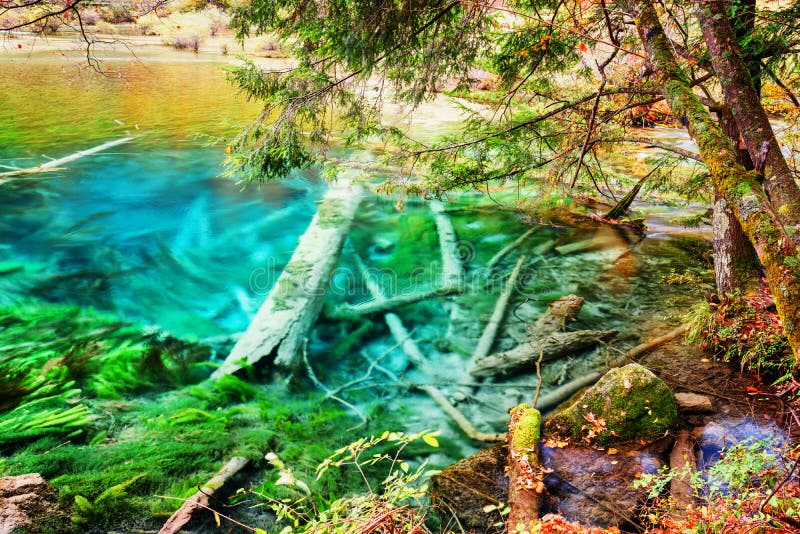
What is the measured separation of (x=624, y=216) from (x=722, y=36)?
7.47 metres

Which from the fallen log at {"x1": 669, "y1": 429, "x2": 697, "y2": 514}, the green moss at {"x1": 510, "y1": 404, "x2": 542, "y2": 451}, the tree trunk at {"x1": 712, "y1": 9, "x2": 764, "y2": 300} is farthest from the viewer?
the tree trunk at {"x1": 712, "y1": 9, "x2": 764, "y2": 300}

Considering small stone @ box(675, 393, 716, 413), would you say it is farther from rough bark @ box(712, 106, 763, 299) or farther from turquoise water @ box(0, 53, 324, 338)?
turquoise water @ box(0, 53, 324, 338)

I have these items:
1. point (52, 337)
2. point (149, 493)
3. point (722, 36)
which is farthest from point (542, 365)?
point (52, 337)

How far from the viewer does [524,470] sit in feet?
13.6

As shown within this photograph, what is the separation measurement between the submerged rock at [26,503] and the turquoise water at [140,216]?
323 centimetres

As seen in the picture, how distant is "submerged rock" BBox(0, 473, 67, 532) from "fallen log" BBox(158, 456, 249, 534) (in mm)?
890

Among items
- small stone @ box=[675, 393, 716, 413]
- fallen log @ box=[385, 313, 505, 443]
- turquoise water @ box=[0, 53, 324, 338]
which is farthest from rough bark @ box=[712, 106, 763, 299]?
turquoise water @ box=[0, 53, 324, 338]

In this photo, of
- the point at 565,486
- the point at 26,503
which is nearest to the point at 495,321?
the point at 565,486

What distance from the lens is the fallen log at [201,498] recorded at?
3.60m

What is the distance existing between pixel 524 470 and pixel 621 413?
123cm

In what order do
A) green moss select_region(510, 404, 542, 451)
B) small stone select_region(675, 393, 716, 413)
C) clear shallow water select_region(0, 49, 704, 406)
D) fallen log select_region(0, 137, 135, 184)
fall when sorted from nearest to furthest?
green moss select_region(510, 404, 542, 451), small stone select_region(675, 393, 716, 413), clear shallow water select_region(0, 49, 704, 406), fallen log select_region(0, 137, 135, 184)

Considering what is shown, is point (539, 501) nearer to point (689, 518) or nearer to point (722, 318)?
point (689, 518)

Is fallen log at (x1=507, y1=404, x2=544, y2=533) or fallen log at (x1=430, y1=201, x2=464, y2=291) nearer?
fallen log at (x1=507, y1=404, x2=544, y2=533)

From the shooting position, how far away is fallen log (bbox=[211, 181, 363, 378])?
6176 mm
